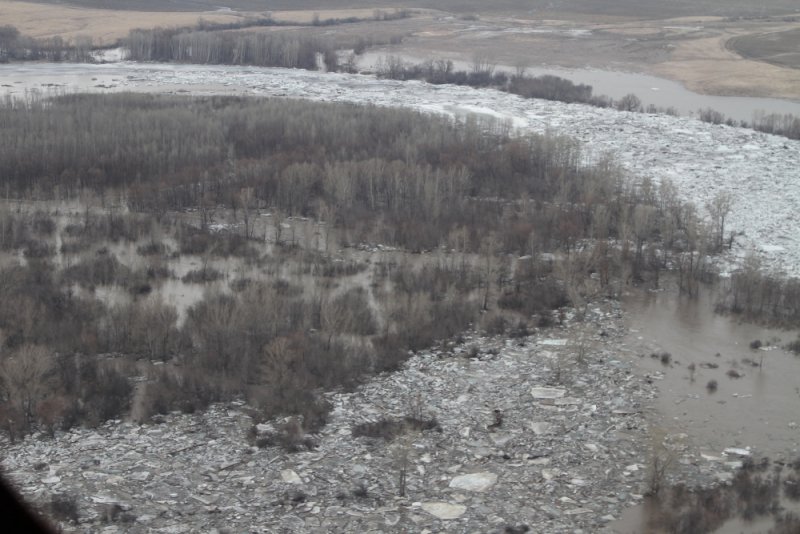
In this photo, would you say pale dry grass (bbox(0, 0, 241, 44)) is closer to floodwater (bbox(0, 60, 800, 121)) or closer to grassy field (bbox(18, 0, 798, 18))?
grassy field (bbox(18, 0, 798, 18))

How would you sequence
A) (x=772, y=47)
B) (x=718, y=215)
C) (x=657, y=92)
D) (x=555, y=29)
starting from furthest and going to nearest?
(x=555, y=29) → (x=772, y=47) → (x=657, y=92) → (x=718, y=215)

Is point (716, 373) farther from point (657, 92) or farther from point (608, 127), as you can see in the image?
point (657, 92)

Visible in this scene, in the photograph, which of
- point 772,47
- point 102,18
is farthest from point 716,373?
point 102,18

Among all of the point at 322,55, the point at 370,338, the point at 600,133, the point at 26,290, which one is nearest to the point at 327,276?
the point at 370,338

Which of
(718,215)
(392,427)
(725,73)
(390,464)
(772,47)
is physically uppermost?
(772,47)

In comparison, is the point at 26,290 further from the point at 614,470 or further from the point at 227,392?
the point at 614,470

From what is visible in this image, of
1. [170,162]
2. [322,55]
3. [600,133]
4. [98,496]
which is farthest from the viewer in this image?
[322,55]

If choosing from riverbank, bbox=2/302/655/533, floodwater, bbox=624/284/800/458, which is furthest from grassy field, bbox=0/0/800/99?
riverbank, bbox=2/302/655/533
